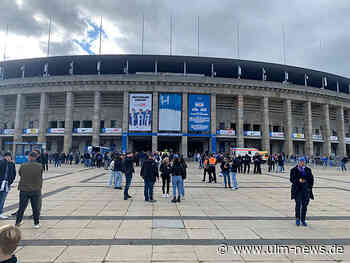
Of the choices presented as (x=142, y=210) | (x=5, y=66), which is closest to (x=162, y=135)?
(x=142, y=210)

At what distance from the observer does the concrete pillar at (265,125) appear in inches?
1586

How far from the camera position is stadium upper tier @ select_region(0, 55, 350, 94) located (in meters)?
41.6

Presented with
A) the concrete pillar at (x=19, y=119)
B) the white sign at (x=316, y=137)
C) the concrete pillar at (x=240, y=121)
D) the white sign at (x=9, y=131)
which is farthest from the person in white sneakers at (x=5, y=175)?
the white sign at (x=316, y=137)

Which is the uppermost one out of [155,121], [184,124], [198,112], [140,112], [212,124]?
[198,112]

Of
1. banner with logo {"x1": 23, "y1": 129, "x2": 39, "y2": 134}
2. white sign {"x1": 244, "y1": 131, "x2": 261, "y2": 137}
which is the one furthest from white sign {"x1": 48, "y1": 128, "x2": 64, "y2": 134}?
white sign {"x1": 244, "y1": 131, "x2": 261, "y2": 137}

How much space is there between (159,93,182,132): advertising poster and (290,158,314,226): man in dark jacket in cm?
3186

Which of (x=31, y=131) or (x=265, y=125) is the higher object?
(x=265, y=125)

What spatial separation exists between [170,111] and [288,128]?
77.7ft

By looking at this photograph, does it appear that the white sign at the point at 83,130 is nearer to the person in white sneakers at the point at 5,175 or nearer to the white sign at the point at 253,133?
the white sign at the point at 253,133

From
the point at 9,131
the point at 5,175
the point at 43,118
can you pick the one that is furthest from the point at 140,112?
the point at 5,175

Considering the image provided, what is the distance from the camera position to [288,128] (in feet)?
136

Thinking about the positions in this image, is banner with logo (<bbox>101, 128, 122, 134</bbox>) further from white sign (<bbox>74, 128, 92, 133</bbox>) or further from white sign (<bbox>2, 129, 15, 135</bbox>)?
white sign (<bbox>2, 129, 15, 135</bbox>)

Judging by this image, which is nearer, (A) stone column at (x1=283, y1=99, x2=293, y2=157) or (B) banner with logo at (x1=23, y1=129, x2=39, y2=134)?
(B) banner with logo at (x1=23, y1=129, x2=39, y2=134)

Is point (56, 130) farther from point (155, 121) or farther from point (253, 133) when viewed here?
point (253, 133)
